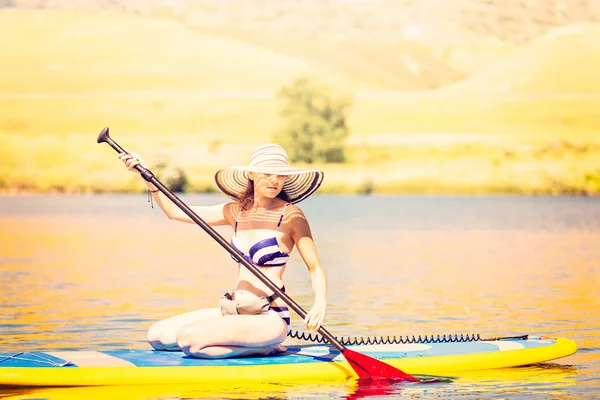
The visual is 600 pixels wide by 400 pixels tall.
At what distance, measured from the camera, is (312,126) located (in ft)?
250

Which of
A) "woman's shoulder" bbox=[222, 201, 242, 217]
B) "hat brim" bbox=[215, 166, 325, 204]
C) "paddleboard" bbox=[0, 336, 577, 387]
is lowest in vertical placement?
"paddleboard" bbox=[0, 336, 577, 387]

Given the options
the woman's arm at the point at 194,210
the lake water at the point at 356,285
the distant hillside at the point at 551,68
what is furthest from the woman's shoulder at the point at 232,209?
the distant hillside at the point at 551,68

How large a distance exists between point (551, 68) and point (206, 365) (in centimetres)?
11640

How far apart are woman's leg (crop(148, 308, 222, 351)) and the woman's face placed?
1024mm

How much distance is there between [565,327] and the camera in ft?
49.7

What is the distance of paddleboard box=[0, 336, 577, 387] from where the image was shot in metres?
10.2

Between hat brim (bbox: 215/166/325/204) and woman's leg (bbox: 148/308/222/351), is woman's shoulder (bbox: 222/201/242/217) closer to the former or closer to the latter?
hat brim (bbox: 215/166/325/204)

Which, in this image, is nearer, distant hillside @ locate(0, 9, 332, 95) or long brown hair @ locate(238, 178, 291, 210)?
long brown hair @ locate(238, 178, 291, 210)

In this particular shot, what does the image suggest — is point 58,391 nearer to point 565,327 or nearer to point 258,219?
point 258,219

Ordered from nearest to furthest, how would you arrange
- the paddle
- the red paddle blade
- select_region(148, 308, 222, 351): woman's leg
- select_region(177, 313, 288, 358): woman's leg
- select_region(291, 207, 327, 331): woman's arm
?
select_region(291, 207, 327, 331): woman's arm
select_region(177, 313, 288, 358): woman's leg
the paddle
select_region(148, 308, 222, 351): woman's leg
the red paddle blade

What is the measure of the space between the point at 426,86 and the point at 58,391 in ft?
484

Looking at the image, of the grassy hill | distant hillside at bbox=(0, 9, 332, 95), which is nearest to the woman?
the grassy hill

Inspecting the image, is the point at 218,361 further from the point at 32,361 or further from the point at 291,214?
the point at 32,361

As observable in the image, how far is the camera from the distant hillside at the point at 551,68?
117 metres
